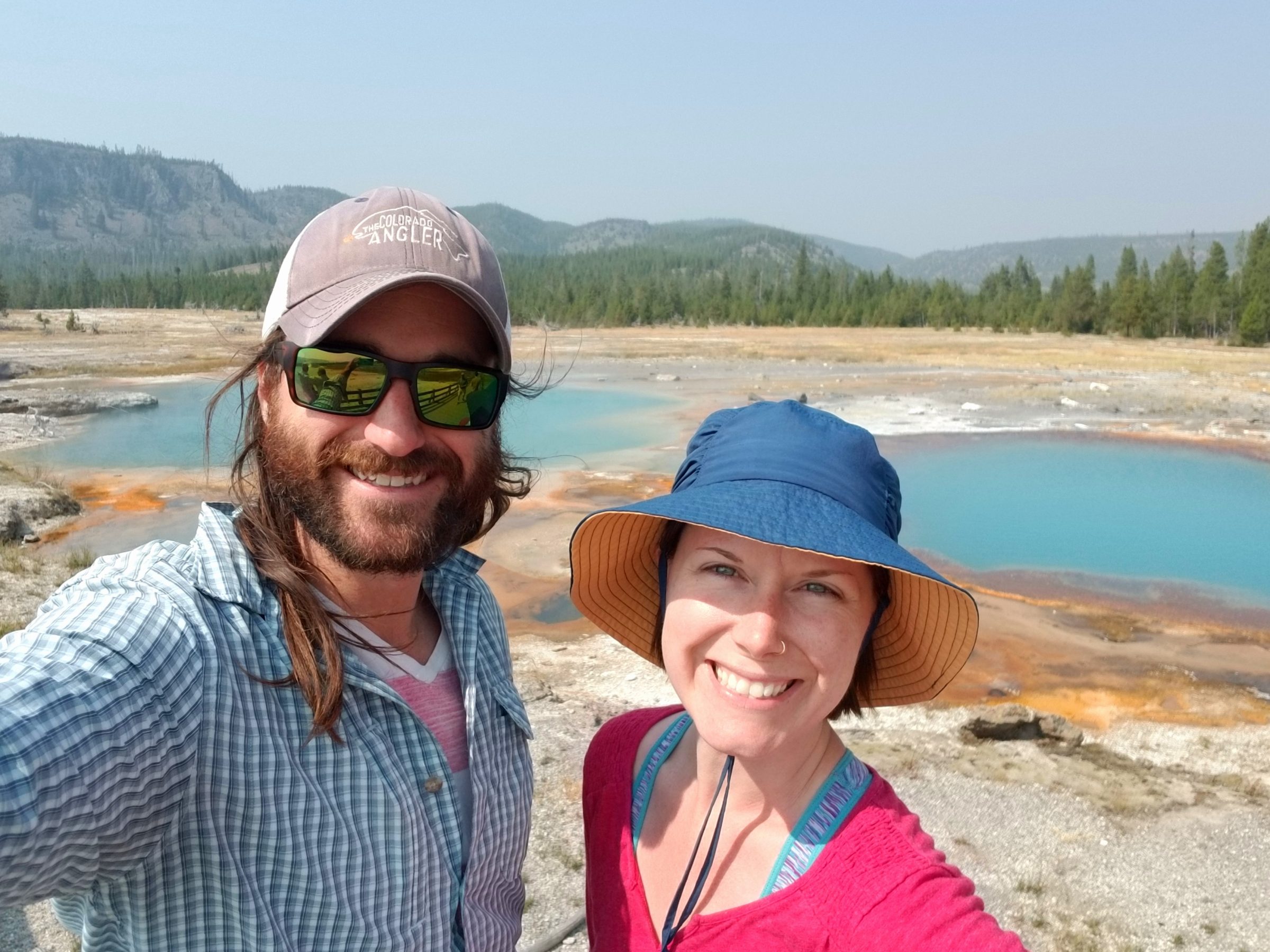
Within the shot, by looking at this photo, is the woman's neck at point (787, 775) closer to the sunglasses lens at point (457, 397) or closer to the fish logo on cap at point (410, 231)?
the sunglasses lens at point (457, 397)

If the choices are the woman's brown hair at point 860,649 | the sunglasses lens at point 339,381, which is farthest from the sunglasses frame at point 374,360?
the woman's brown hair at point 860,649

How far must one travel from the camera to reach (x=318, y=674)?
153 centimetres

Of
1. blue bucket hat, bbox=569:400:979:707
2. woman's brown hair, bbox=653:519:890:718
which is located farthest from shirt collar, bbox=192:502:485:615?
woman's brown hair, bbox=653:519:890:718

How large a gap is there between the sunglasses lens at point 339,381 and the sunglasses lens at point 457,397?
0.30 feet

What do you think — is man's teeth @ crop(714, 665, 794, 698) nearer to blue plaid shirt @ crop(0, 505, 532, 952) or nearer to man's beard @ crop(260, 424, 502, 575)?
blue plaid shirt @ crop(0, 505, 532, 952)

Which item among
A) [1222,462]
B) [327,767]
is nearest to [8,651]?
[327,767]

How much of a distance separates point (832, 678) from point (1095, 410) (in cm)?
2516

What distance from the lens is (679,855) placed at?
1776mm

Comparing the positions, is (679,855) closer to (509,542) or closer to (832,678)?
(832,678)

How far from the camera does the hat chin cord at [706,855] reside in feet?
5.41

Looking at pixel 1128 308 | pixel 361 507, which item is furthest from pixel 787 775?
pixel 1128 308

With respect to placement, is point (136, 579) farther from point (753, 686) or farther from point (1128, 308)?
point (1128, 308)

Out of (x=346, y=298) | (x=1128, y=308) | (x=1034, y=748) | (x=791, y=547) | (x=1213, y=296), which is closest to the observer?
(x=791, y=547)

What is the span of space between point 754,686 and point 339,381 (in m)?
1.05
